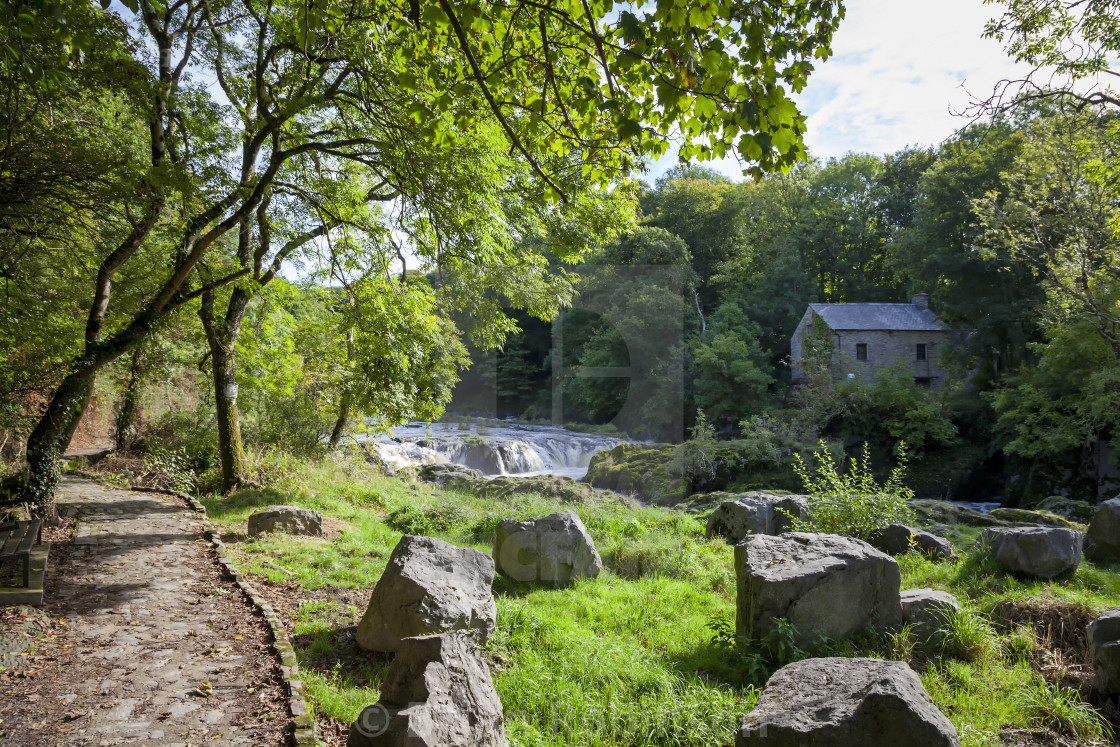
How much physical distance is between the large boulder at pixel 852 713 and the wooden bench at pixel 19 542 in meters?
5.58

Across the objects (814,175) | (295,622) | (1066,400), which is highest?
(814,175)

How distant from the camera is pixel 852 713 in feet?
10.3

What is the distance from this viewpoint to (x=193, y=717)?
11.9 feet

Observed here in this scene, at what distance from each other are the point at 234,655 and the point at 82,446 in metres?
14.1

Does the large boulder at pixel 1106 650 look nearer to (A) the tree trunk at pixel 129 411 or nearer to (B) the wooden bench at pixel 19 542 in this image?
(B) the wooden bench at pixel 19 542

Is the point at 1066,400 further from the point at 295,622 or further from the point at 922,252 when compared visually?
the point at 295,622

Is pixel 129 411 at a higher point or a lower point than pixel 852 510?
higher

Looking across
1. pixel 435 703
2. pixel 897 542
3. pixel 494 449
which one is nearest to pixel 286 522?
pixel 435 703

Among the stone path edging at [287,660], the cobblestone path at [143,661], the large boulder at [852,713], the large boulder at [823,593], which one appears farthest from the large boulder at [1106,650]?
the cobblestone path at [143,661]

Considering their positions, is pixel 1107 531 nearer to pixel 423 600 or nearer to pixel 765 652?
pixel 765 652

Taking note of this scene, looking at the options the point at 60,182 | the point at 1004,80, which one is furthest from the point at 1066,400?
the point at 60,182

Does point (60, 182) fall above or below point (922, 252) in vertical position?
below

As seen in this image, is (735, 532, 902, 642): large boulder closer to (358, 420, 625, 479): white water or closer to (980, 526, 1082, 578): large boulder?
(980, 526, 1082, 578): large boulder

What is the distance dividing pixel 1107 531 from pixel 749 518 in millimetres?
4357
